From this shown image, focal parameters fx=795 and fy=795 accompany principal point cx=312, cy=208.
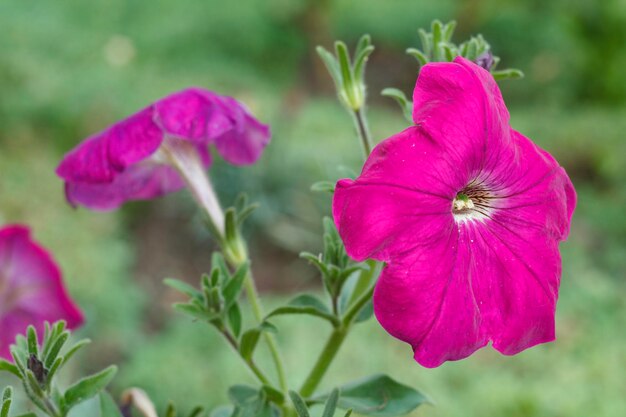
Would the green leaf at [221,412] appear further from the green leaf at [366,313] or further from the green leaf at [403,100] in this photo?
the green leaf at [403,100]

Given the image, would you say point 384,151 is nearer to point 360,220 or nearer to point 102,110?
point 360,220

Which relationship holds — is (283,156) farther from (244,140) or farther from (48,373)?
(48,373)

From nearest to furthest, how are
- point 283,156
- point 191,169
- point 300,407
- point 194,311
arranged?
point 300,407, point 194,311, point 191,169, point 283,156

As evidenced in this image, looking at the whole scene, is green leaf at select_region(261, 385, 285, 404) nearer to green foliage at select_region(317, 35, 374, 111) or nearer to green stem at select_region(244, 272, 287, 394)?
green stem at select_region(244, 272, 287, 394)

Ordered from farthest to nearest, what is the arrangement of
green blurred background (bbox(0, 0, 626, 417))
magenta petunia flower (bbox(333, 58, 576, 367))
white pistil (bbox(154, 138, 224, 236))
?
green blurred background (bbox(0, 0, 626, 417))
white pistil (bbox(154, 138, 224, 236))
magenta petunia flower (bbox(333, 58, 576, 367))

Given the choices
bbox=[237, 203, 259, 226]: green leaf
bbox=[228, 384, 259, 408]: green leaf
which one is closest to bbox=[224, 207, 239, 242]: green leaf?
bbox=[237, 203, 259, 226]: green leaf

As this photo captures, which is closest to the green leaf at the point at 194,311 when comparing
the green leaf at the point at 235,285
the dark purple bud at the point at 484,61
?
the green leaf at the point at 235,285

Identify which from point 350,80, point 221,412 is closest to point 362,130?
point 350,80
